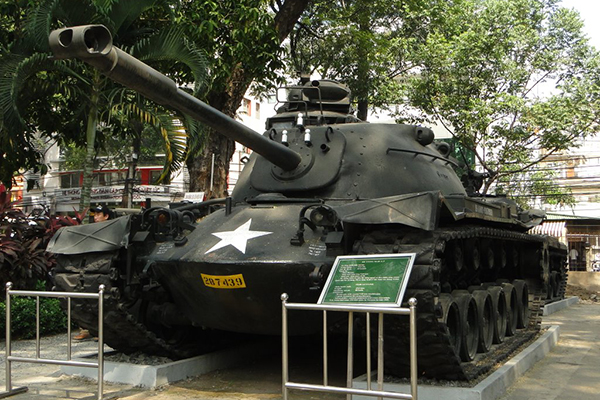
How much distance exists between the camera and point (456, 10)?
22.4 m

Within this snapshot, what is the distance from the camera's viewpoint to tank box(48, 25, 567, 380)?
18.7ft

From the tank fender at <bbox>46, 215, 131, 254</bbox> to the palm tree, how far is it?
411 cm

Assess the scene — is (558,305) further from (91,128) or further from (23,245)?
(23,245)

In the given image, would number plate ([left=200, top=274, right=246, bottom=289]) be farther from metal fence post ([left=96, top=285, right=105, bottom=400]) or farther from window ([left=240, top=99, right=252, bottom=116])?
window ([left=240, top=99, right=252, bottom=116])

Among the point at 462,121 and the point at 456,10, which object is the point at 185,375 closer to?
the point at 462,121

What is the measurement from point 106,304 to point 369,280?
2.87 meters

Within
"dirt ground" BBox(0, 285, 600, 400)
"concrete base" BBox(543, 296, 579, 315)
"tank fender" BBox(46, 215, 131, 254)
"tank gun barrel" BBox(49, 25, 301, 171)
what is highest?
"tank gun barrel" BBox(49, 25, 301, 171)

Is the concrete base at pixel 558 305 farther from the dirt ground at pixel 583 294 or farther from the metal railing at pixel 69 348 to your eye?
the metal railing at pixel 69 348

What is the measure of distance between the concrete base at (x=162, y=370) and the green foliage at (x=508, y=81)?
14.6 metres

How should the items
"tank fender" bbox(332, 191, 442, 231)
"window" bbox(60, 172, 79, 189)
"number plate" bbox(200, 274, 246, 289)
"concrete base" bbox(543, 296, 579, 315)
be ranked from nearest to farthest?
"tank fender" bbox(332, 191, 442, 231) → "number plate" bbox(200, 274, 246, 289) → "concrete base" bbox(543, 296, 579, 315) → "window" bbox(60, 172, 79, 189)

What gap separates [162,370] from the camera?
22.9 feet

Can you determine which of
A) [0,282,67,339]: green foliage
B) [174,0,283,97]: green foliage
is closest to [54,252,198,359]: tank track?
[0,282,67,339]: green foliage

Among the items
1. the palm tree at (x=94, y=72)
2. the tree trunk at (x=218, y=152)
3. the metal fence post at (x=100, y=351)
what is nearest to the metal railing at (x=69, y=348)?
the metal fence post at (x=100, y=351)

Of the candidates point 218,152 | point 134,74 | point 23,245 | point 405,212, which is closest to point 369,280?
point 405,212
